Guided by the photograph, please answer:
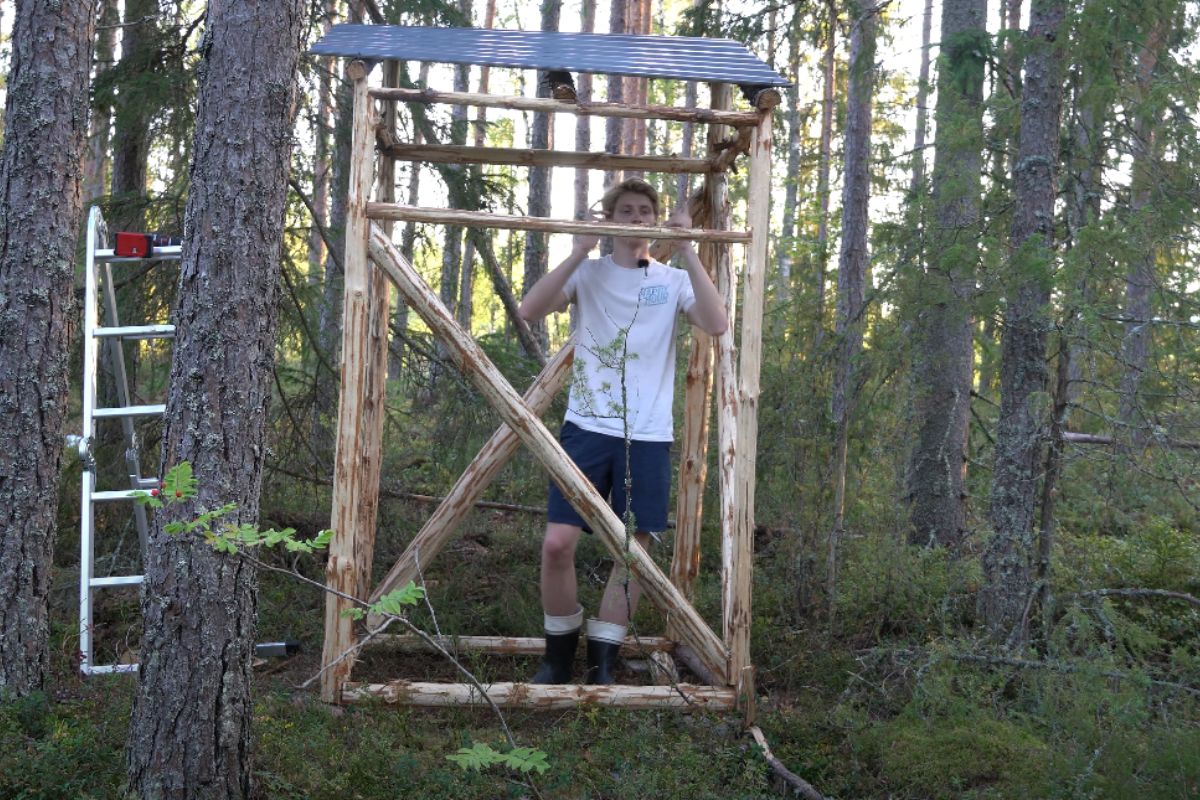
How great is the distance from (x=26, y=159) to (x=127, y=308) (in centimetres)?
224

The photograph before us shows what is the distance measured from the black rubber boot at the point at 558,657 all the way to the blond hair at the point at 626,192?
6.56 feet

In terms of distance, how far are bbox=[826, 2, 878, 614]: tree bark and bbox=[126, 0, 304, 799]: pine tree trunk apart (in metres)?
3.42

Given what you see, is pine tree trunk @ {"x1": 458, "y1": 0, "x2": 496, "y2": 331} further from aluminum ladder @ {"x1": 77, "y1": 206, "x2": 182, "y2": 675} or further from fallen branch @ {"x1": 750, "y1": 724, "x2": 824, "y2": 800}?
fallen branch @ {"x1": 750, "y1": 724, "x2": 824, "y2": 800}

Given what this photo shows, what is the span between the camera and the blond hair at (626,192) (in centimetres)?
511

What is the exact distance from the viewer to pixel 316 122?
706cm

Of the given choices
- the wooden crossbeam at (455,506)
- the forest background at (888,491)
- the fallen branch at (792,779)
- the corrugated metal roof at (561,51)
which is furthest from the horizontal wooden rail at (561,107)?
the fallen branch at (792,779)

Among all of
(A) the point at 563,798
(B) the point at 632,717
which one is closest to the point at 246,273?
(A) the point at 563,798

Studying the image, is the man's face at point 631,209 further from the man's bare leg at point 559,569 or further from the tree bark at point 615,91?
the tree bark at point 615,91

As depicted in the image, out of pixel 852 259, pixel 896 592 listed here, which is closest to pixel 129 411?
pixel 896 592

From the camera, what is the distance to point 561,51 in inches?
192

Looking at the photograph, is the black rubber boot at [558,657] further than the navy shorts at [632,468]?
Yes

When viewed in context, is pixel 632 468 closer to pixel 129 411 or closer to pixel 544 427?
pixel 544 427

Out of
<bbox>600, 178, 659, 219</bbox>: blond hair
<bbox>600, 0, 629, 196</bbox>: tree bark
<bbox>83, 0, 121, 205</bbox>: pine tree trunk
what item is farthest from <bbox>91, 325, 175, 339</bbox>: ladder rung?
<bbox>600, 0, 629, 196</bbox>: tree bark

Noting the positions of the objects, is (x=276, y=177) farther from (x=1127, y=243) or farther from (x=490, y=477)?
(x=1127, y=243)
